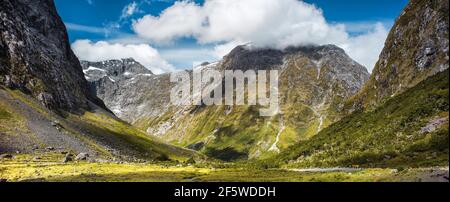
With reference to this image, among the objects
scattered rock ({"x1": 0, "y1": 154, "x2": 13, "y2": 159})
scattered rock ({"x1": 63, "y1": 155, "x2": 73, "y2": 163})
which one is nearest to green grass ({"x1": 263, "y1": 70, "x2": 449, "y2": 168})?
scattered rock ({"x1": 63, "y1": 155, "x2": 73, "y2": 163})

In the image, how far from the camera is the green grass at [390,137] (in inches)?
4264

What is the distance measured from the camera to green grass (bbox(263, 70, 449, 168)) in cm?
10831

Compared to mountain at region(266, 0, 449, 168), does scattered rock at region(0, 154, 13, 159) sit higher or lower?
lower

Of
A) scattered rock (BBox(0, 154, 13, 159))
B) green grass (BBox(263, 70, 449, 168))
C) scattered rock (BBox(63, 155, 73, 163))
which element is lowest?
scattered rock (BBox(63, 155, 73, 163))

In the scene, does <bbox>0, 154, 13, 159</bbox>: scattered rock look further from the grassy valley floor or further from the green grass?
the green grass

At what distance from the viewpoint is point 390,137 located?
13525 centimetres

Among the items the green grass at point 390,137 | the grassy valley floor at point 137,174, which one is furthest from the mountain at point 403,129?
the grassy valley floor at point 137,174

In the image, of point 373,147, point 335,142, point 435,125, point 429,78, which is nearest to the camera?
point 435,125

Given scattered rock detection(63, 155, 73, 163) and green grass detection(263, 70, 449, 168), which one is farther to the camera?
scattered rock detection(63, 155, 73, 163)
